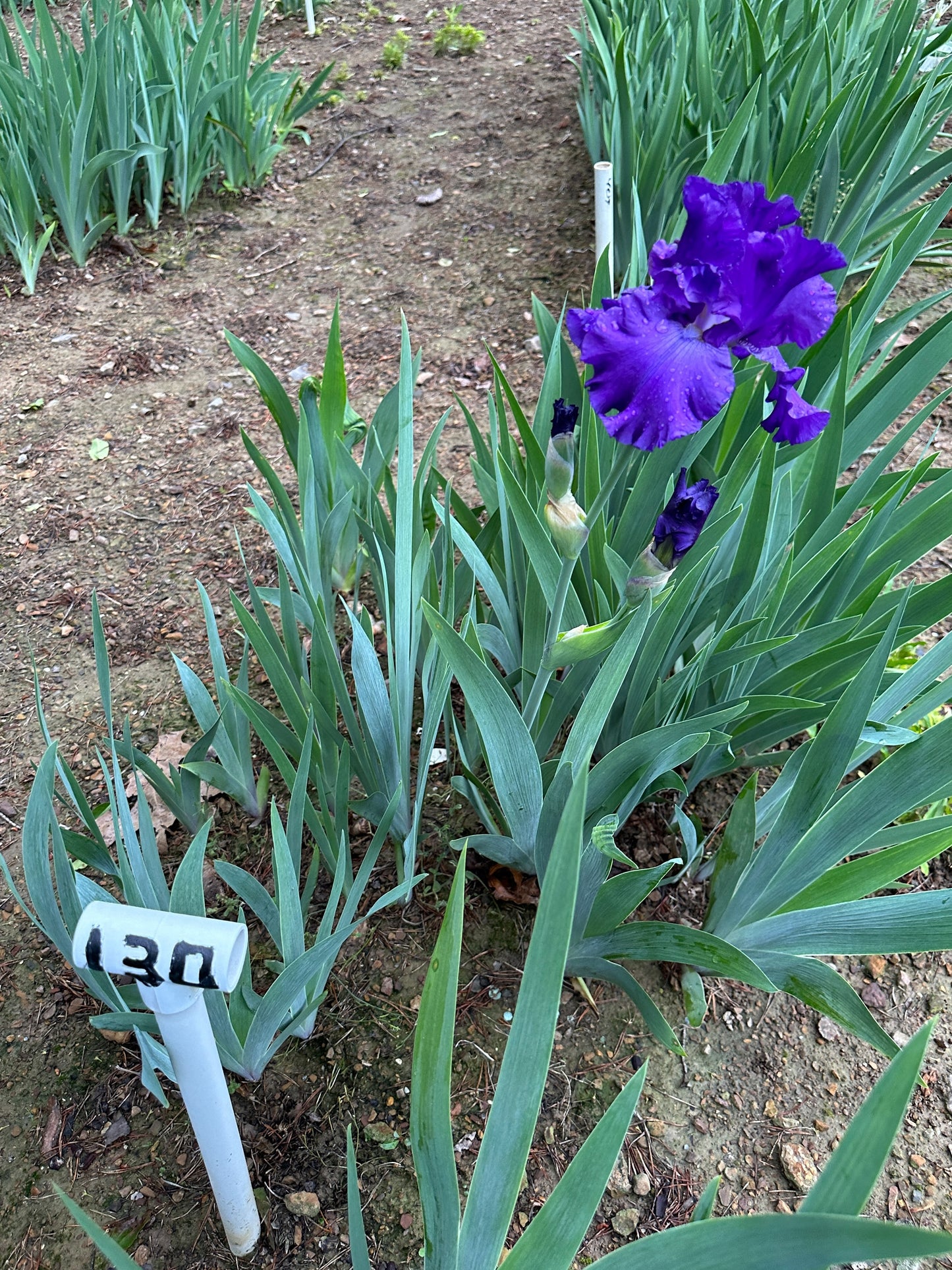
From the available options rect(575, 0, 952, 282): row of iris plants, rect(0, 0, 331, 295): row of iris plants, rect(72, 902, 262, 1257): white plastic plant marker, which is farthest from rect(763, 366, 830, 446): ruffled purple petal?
rect(0, 0, 331, 295): row of iris plants

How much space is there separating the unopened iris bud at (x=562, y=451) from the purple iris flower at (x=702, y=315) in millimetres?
94

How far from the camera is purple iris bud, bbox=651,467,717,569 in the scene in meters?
0.86

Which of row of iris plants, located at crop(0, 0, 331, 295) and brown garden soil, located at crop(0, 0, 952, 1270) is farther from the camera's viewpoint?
row of iris plants, located at crop(0, 0, 331, 295)

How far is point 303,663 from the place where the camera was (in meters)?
1.31

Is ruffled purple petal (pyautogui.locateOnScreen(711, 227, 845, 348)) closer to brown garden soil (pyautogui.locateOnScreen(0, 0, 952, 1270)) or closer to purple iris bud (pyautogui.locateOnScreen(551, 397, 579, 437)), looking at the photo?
purple iris bud (pyautogui.locateOnScreen(551, 397, 579, 437))

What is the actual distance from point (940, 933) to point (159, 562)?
65.7 inches

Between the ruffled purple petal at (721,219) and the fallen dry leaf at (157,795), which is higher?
the ruffled purple petal at (721,219)

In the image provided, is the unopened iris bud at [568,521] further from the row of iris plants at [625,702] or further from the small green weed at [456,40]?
the small green weed at [456,40]

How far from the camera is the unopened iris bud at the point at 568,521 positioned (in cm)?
89

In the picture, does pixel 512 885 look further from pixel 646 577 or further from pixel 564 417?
pixel 564 417

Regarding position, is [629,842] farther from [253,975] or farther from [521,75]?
[521,75]

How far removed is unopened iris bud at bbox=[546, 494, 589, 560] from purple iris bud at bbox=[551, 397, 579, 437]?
7cm

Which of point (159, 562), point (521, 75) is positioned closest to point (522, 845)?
point (159, 562)

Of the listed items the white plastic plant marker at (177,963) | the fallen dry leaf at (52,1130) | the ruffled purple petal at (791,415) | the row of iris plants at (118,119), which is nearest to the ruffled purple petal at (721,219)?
the ruffled purple petal at (791,415)
